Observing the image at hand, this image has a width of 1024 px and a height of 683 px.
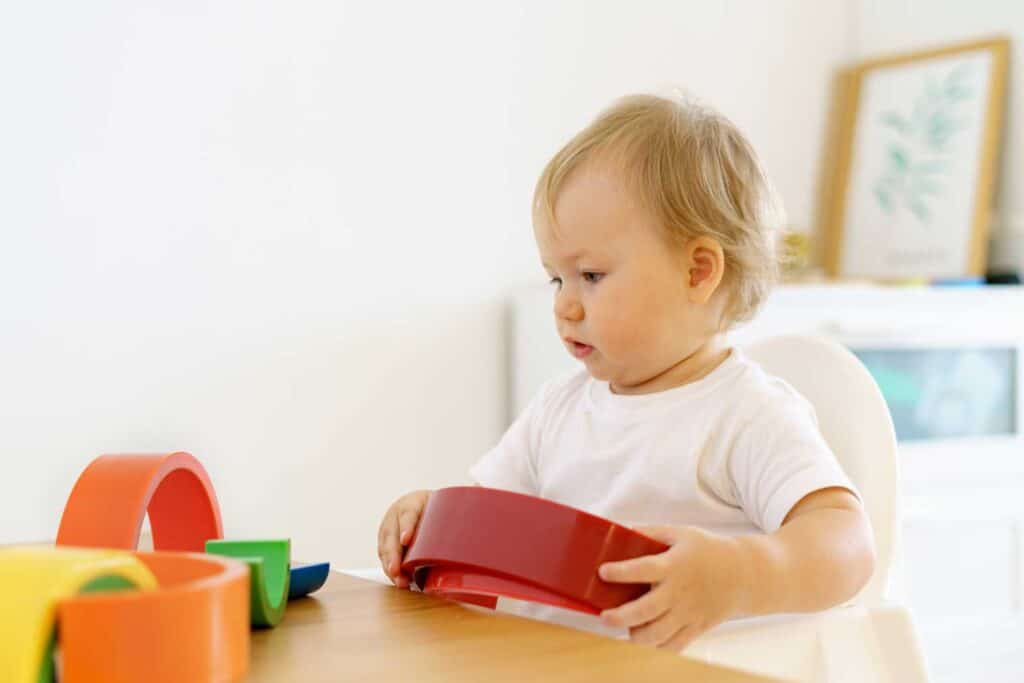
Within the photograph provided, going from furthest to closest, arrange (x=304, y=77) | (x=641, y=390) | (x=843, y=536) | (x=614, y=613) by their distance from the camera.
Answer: (x=304, y=77) → (x=641, y=390) → (x=843, y=536) → (x=614, y=613)

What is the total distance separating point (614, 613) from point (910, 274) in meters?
2.53

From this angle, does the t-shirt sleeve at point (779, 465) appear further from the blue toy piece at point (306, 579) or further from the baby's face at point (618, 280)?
the blue toy piece at point (306, 579)

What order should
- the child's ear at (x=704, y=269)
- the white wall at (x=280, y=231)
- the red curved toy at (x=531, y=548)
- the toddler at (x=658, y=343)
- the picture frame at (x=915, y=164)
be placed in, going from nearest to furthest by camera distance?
the red curved toy at (x=531, y=548), the toddler at (x=658, y=343), the child's ear at (x=704, y=269), the white wall at (x=280, y=231), the picture frame at (x=915, y=164)

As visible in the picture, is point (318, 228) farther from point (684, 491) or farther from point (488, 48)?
point (684, 491)

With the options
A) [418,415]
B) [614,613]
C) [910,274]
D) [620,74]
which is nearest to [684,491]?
[614,613]

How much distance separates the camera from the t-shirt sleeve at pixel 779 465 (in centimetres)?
85

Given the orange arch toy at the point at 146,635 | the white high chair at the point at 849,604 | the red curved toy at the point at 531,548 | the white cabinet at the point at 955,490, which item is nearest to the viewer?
the orange arch toy at the point at 146,635

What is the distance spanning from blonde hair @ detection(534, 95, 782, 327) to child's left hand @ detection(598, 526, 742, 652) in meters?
0.38

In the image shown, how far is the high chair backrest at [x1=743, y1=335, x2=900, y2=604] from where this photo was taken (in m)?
1.02

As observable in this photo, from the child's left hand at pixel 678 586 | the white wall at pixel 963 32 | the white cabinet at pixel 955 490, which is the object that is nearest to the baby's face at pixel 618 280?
the child's left hand at pixel 678 586

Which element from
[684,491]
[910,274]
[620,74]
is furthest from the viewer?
[910,274]

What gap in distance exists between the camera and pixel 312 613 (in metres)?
0.68

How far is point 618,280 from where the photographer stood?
3.40 feet

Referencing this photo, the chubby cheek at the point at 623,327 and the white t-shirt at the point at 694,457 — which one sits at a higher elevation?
the chubby cheek at the point at 623,327
